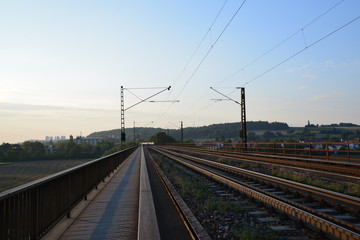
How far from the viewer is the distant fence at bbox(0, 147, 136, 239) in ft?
15.0

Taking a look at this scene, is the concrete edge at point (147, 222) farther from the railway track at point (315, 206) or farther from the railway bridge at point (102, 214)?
the railway track at point (315, 206)

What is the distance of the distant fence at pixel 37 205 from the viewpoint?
457cm

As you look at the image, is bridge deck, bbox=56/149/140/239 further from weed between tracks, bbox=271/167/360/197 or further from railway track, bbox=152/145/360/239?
weed between tracks, bbox=271/167/360/197

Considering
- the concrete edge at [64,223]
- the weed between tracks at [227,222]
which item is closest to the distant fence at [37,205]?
the concrete edge at [64,223]

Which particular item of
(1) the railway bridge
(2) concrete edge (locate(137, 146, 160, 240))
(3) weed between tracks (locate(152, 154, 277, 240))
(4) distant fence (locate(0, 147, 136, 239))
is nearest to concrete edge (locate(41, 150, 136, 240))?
(1) the railway bridge

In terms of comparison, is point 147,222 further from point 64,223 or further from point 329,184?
point 329,184

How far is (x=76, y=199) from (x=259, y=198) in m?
5.65

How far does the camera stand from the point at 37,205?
19.0ft

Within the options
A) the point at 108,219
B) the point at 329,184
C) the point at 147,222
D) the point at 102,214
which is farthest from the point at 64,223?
the point at 329,184

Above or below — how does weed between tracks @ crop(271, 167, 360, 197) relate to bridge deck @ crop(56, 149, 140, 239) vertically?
below

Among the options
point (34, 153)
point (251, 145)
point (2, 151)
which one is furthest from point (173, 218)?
point (251, 145)

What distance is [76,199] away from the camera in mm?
9352

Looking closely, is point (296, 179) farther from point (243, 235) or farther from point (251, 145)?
point (251, 145)

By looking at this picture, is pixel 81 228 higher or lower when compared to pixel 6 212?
lower
